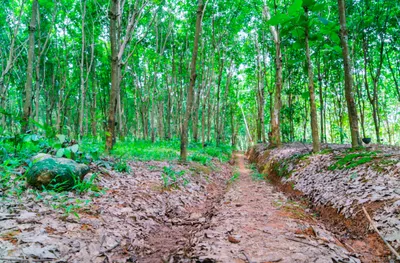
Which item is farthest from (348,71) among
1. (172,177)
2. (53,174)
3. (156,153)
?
(53,174)

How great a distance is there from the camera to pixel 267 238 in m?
3.11

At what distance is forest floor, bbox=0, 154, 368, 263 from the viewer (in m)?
2.60

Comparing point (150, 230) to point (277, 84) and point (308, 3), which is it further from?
point (277, 84)

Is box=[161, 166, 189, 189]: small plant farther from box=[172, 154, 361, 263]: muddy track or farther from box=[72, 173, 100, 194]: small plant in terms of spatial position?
box=[72, 173, 100, 194]: small plant

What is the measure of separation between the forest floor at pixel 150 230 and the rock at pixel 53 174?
23cm

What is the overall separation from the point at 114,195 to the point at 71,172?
81cm

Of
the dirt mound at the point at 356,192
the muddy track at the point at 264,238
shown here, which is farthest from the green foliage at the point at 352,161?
the muddy track at the point at 264,238

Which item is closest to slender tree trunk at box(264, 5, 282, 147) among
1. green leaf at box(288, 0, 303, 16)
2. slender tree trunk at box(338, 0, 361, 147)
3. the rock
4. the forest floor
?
slender tree trunk at box(338, 0, 361, 147)

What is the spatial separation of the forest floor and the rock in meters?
0.23

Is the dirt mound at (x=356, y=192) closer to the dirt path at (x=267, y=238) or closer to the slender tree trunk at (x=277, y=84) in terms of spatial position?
the dirt path at (x=267, y=238)

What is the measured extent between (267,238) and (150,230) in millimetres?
1726

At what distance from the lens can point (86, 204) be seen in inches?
145

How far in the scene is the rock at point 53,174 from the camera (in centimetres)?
395

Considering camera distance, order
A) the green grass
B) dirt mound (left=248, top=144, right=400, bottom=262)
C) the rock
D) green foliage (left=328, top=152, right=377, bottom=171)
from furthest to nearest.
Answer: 1. the green grass
2. green foliage (left=328, top=152, right=377, bottom=171)
3. the rock
4. dirt mound (left=248, top=144, right=400, bottom=262)
